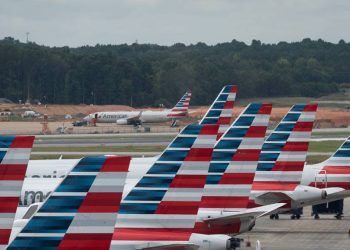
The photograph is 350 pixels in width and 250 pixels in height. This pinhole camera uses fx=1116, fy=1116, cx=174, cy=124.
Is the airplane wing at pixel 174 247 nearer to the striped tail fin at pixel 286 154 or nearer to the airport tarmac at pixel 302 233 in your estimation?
the striped tail fin at pixel 286 154

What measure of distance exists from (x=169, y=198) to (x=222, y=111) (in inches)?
1333

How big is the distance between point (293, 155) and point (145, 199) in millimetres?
22007

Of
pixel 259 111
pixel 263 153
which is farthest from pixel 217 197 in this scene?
pixel 263 153

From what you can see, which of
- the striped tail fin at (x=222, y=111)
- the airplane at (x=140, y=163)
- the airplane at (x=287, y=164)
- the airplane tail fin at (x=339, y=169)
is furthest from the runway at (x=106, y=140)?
the airplane at (x=287, y=164)

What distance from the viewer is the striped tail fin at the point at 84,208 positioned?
23.8 meters

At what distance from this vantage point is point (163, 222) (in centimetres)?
3041

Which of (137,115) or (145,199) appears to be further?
(137,115)

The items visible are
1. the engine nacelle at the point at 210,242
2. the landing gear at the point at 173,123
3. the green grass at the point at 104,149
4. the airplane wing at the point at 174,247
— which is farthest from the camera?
the landing gear at the point at 173,123

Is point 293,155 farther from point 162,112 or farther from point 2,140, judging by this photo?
point 162,112

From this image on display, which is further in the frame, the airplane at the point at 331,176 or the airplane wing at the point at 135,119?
the airplane wing at the point at 135,119

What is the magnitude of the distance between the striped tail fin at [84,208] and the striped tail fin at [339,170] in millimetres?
36143

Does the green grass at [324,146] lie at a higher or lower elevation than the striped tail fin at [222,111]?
lower

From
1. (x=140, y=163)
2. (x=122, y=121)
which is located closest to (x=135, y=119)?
(x=122, y=121)

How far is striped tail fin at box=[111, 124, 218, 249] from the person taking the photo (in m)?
30.1
